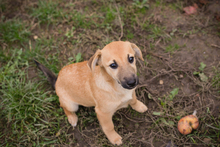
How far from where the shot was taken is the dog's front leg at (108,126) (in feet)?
11.5

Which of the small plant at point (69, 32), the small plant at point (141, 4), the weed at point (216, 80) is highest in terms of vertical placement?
the small plant at point (141, 4)

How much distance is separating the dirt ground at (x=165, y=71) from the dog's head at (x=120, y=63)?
70.2 inches

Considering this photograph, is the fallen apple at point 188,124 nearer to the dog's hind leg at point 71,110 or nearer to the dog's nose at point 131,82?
the dog's nose at point 131,82

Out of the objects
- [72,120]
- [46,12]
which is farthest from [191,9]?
[72,120]

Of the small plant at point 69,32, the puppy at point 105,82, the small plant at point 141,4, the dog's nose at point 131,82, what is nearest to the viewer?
the dog's nose at point 131,82

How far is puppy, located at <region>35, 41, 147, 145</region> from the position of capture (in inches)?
113

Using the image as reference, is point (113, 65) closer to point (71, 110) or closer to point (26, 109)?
point (71, 110)

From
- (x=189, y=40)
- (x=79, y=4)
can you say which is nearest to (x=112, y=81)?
(x=189, y=40)

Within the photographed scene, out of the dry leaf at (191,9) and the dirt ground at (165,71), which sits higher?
the dry leaf at (191,9)

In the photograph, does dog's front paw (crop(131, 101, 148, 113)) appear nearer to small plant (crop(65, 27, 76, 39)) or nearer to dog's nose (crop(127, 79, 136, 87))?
Answer: dog's nose (crop(127, 79, 136, 87))

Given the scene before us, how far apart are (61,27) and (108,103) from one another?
3.68 meters

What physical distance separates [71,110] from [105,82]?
1.49 metres

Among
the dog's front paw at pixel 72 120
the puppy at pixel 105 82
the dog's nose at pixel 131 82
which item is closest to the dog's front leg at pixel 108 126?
the puppy at pixel 105 82

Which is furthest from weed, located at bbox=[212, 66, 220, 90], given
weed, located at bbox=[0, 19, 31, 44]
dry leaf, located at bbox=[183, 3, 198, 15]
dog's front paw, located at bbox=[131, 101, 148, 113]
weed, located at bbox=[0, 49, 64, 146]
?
weed, located at bbox=[0, 19, 31, 44]
